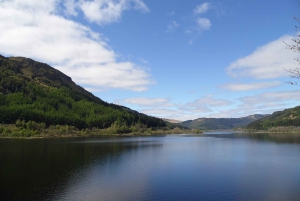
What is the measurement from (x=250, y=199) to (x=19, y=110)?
17421 centimetres

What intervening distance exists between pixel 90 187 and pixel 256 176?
966 inches

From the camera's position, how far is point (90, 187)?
31.5 metres

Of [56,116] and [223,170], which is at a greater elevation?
[56,116]

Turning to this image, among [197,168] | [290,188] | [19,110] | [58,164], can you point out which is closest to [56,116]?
[19,110]

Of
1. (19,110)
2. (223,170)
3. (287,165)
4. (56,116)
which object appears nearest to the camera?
(223,170)

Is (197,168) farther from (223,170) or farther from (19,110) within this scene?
(19,110)

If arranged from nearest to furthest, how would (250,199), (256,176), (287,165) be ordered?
(250,199) < (256,176) < (287,165)

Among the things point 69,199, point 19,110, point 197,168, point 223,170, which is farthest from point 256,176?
point 19,110

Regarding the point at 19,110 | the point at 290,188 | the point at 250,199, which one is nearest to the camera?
the point at 250,199

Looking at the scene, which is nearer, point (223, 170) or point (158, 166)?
point (223, 170)

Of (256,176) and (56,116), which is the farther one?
(56,116)

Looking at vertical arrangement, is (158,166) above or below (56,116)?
below

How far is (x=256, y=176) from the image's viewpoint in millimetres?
37094

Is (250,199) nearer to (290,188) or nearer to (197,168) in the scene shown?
(290,188)
